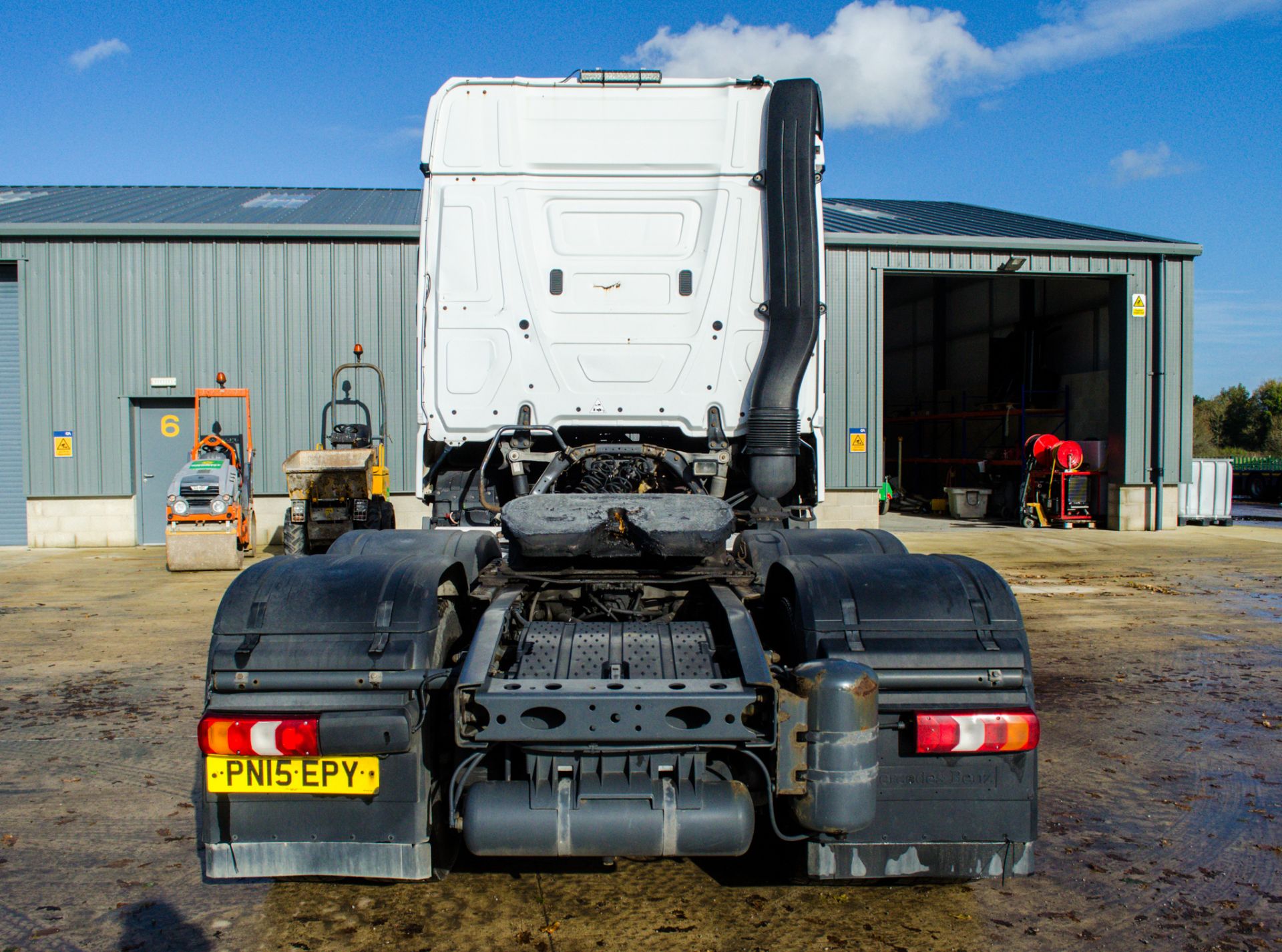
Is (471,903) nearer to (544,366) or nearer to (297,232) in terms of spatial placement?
(544,366)

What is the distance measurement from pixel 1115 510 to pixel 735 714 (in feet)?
53.9

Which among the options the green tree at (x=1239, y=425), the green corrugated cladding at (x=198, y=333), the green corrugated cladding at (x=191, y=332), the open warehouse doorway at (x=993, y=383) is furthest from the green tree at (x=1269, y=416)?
the green corrugated cladding at (x=191, y=332)

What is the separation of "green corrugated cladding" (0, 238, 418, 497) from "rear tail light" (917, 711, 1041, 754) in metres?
12.3

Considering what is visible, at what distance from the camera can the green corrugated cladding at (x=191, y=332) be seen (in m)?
13.7

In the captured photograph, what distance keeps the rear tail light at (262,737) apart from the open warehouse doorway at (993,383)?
49.7 feet

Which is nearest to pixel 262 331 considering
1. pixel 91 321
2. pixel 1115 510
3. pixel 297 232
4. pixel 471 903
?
pixel 297 232

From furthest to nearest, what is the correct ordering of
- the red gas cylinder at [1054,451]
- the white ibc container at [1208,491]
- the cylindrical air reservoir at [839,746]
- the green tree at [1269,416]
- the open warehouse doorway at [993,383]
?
the green tree at [1269,416], the open warehouse doorway at [993,383], the white ibc container at [1208,491], the red gas cylinder at [1054,451], the cylindrical air reservoir at [839,746]

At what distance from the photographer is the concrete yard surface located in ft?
9.27

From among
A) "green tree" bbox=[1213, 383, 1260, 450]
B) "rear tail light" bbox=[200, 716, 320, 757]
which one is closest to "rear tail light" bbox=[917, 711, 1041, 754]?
"rear tail light" bbox=[200, 716, 320, 757]

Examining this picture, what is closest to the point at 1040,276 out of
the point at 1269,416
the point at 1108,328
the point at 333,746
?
the point at 1108,328

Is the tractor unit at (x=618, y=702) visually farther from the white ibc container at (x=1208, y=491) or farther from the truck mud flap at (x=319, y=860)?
the white ibc container at (x=1208, y=491)

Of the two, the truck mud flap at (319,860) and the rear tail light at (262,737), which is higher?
the rear tail light at (262,737)

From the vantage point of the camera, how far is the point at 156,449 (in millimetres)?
14031

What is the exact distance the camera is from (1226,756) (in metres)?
4.50
